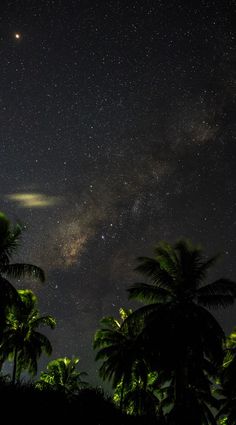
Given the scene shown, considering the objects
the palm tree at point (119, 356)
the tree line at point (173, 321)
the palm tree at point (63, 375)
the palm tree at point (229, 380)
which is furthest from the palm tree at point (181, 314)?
the palm tree at point (63, 375)

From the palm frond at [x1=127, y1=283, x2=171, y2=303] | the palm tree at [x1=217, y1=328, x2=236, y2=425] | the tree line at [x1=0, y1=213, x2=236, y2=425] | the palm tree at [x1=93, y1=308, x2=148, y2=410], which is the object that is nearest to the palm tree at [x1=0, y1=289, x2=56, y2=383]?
the tree line at [x1=0, y1=213, x2=236, y2=425]

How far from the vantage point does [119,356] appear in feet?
89.6

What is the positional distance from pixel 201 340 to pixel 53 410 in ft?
25.4

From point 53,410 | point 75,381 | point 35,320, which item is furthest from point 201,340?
point 75,381

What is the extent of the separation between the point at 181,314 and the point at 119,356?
12018 millimetres

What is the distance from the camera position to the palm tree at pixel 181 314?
1655cm

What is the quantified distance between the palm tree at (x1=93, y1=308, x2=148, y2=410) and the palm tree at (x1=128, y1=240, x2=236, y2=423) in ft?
28.2

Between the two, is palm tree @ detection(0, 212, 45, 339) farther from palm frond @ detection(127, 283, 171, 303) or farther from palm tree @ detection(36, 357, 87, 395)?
palm tree @ detection(36, 357, 87, 395)

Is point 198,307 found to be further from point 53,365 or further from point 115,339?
point 53,365

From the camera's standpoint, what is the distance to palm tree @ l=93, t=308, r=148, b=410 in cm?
2673

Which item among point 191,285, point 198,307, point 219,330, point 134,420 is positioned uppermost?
point 191,285

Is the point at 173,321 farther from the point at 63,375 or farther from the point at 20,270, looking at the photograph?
the point at 63,375

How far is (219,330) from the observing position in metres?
17.0

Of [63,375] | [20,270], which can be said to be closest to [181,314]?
[20,270]
